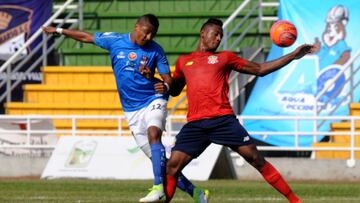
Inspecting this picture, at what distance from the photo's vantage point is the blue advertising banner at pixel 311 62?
24.2m

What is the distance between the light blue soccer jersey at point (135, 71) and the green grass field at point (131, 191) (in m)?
1.68

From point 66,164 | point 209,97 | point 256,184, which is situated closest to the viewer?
point 209,97

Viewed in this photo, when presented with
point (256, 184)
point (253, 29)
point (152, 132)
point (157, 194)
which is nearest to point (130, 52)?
point (152, 132)

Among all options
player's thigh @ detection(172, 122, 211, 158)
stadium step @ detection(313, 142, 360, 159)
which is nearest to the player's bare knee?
player's thigh @ detection(172, 122, 211, 158)

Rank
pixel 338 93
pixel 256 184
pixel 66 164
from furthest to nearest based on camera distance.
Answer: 1. pixel 338 93
2. pixel 66 164
3. pixel 256 184

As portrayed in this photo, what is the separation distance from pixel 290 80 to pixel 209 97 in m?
12.6

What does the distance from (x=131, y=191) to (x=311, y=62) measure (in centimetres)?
875

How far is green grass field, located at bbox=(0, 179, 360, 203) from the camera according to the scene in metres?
14.8

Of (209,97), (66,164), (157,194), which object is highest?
(209,97)

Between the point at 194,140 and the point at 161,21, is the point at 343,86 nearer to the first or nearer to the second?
the point at 161,21

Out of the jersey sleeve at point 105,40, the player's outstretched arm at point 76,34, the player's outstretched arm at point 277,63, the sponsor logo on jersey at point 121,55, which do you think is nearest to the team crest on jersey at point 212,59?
the player's outstretched arm at point 277,63

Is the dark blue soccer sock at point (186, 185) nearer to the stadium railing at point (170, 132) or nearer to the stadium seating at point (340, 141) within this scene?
the stadium railing at point (170, 132)

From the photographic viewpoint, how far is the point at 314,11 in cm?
2472

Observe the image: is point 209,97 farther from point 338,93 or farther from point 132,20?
point 132,20
